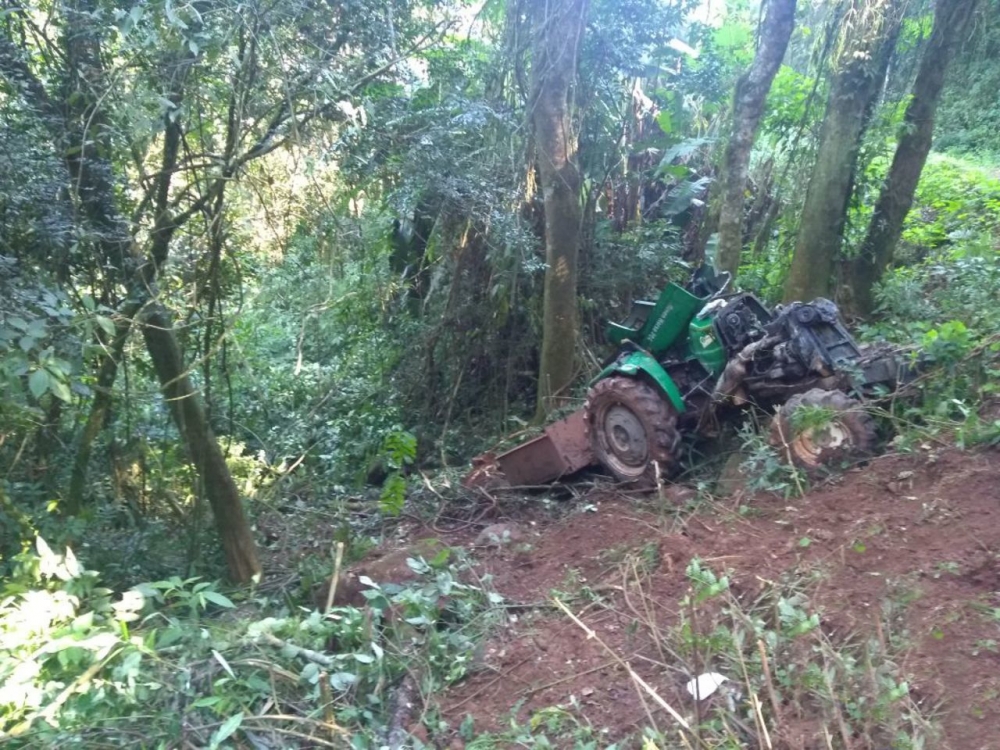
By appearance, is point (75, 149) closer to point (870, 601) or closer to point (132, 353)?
point (132, 353)

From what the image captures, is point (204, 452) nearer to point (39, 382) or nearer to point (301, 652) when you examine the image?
point (39, 382)

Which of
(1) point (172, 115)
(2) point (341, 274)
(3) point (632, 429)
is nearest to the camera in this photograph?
(1) point (172, 115)

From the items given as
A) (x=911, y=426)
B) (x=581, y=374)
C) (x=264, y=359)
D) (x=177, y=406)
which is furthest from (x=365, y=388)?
(x=911, y=426)

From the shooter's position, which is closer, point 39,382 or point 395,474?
point 39,382

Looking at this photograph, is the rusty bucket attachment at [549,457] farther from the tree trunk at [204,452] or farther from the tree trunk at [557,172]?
the tree trunk at [204,452]

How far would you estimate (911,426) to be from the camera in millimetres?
6211

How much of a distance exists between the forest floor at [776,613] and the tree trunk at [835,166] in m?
4.04

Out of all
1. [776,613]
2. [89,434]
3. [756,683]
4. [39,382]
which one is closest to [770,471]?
[776,613]

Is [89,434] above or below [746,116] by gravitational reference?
below

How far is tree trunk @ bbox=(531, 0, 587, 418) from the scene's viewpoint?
877cm

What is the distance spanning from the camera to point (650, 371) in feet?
24.7

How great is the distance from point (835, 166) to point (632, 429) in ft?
13.2

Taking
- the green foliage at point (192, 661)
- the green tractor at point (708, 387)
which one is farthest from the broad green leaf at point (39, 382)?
the green tractor at point (708, 387)

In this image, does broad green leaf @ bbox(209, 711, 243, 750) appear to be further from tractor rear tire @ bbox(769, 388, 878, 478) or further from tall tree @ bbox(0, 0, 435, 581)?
tractor rear tire @ bbox(769, 388, 878, 478)
